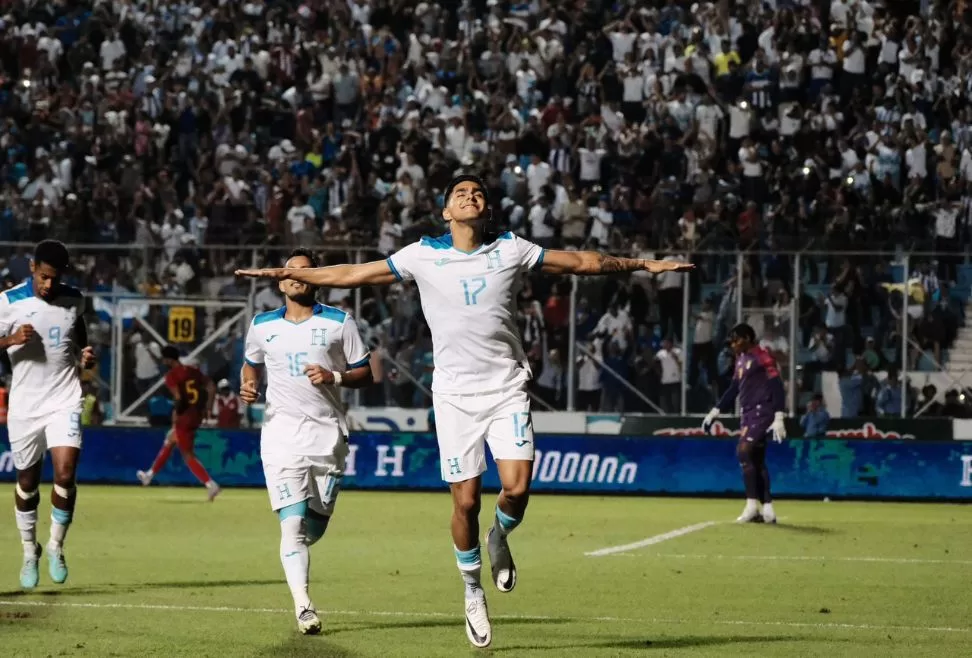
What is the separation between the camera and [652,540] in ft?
57.4

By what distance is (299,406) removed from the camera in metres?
10.5

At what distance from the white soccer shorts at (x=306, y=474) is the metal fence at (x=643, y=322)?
15018 millimetres

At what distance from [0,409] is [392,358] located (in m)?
12.5

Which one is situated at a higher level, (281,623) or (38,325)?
(38,325)

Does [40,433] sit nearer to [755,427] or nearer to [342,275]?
[342,275]

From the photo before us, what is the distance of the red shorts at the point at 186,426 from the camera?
23500 mm

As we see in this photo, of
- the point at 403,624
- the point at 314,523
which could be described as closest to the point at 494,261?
the point at 314,523

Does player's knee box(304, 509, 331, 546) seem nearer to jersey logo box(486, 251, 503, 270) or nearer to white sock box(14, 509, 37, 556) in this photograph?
jersey logo box(486, 251, 503, 270)

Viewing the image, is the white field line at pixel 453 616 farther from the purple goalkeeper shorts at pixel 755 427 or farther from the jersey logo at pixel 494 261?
the purple goalkeeper shorts at pixel 755 427

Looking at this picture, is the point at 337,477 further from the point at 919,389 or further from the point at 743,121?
the point at 743,121

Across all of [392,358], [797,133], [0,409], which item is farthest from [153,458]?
[797,133]

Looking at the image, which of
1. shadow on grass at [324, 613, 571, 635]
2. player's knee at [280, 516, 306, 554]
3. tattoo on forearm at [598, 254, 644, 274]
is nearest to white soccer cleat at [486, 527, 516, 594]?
shadow on grass at [324, 613, 571, 635]

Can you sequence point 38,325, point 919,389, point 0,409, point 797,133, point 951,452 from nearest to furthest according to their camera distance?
point 38,325 → point 0,409 → point 951,452 → point 919,389 → point 797,133

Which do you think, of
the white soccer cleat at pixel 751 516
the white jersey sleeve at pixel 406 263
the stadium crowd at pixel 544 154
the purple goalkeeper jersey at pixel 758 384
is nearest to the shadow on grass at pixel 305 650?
the white jersey sleeve at pixel 406 263
